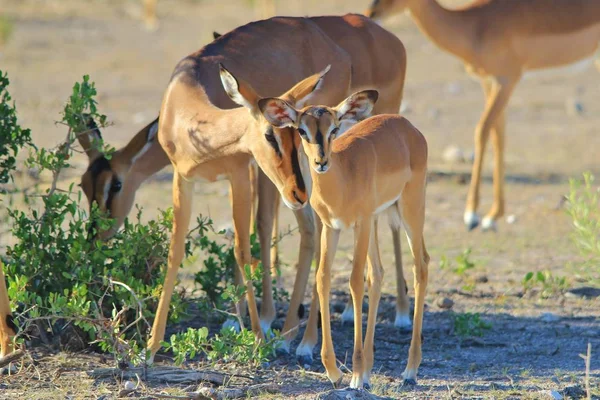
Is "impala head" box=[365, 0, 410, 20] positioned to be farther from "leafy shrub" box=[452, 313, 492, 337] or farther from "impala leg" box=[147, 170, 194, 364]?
"impala leg" box=[147, 170, 194, 364]

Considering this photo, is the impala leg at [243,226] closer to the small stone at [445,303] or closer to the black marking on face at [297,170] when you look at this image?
the black marking on face at [297,170]

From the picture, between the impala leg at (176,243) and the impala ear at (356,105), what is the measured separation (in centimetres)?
129

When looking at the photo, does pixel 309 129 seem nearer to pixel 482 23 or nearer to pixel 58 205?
pixel 58 205

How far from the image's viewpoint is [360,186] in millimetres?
5445

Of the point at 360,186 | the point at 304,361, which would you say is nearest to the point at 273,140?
the point at 360,186

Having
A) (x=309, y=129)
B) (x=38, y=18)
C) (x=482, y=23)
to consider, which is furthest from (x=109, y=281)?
(x=38, y=18)

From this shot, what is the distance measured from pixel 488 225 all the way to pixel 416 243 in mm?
4761

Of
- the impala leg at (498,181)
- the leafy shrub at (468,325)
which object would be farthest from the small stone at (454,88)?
the leafy shrub at (468,325)

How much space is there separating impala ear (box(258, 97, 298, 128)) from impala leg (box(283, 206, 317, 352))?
5.93ft

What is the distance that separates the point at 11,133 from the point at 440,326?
→ 3.07 m

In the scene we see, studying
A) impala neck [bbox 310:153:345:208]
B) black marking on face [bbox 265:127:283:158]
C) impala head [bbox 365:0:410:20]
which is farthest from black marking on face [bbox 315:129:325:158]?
impala head [bbox 365:0:410:20]

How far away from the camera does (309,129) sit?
5.03 m

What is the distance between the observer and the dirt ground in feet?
19.4

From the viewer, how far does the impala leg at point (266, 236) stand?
273 inches
